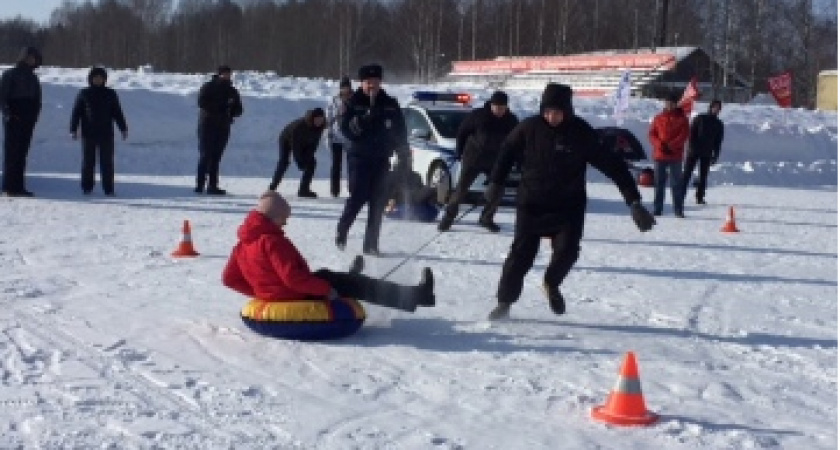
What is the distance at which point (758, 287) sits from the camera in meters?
10.4

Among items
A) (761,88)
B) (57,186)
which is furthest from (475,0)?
(57,186)

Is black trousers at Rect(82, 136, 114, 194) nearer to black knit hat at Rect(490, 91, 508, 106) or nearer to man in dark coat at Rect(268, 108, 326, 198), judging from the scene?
man in dark coat at Rect(268, 108, 326, 198)

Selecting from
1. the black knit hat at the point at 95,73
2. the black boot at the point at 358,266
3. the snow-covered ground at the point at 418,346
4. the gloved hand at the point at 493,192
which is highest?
the black knit hat at the point at 95,73

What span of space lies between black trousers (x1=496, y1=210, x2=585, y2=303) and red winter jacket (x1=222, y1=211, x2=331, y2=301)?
1.49 metres

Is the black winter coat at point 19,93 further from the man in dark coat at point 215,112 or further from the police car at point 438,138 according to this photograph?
the police car at point 438,138

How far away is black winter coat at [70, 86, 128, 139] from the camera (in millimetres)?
15562

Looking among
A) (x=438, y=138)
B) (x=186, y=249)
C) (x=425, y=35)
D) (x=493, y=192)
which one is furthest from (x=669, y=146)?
(x=425, y=35)

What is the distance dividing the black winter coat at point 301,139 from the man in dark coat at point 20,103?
385 cm

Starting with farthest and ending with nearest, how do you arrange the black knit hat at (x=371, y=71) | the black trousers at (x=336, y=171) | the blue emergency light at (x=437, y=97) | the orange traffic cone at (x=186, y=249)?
the blue emergency light at (x=437, y=97) → the black trousers at (x=336, y=171) → the orange traffic cone at (x=186, y=249) → the black knit hat at (x=371, y=71)

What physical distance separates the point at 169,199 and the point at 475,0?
43.7 meters

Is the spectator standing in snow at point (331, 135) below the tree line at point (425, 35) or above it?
below

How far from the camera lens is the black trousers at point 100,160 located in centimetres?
1586

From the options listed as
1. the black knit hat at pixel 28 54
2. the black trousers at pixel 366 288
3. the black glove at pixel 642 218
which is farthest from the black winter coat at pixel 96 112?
the black glove at pixel 642 218

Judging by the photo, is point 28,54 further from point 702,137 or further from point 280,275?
point 702,137
